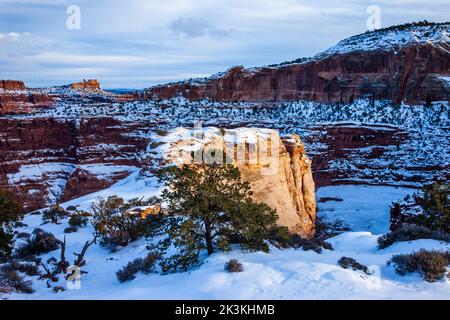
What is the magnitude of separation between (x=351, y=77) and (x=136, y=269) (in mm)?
77121

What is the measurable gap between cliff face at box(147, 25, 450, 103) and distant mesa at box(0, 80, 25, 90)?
22817 millimetres

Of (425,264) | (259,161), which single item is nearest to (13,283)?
(425,264)

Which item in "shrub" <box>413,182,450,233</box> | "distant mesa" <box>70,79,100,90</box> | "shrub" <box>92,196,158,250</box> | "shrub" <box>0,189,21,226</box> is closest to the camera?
"shrub" <box>0,189,21,226</box>

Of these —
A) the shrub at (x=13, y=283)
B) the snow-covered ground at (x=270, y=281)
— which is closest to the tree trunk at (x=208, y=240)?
the snow-covered ground at (x=270, y=281)

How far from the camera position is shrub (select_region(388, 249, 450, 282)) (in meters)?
9.24

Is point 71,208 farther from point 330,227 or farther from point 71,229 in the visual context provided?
point 330,227

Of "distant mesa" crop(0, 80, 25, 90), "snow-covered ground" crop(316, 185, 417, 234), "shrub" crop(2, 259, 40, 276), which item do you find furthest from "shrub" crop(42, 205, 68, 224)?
"distant mesa" crop(0, 80, 25, 90)

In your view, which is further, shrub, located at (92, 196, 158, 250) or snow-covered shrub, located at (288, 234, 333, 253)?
shrub, located at (92, 196, 158, 250)

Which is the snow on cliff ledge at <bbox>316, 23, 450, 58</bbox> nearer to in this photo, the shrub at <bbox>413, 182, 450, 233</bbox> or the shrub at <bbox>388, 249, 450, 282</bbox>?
the shrub at <bbox>413, 182, 450, 233</bbox>

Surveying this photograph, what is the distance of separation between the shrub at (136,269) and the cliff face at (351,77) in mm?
69233

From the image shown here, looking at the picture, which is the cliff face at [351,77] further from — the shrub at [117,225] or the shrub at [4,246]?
the shrub at [4,246]

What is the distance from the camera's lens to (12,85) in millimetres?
82000

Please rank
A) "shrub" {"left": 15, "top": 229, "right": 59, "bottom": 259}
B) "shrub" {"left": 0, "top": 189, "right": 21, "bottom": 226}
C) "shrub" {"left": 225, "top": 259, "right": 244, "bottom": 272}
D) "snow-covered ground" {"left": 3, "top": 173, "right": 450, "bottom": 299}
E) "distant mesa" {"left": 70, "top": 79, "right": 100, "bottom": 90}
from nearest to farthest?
"snow-covered ground" {"left": 3, "top": 173, "right": 450, "bottom": 299} < "shrub" {"left": 225, "top": 259, "right": 244, "bottom": 272} < "shrub" {"left": 0, "top": 189, "right": 21, "bottom": 226} < "shrub" {"left": 15, "top": 229, "right": 59, "bottom": 259} < "distant mesa" {"left": 70, "top": 79, "right": 100, "bottom": 90}
